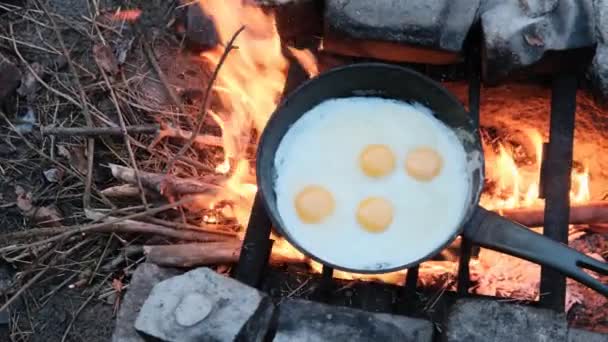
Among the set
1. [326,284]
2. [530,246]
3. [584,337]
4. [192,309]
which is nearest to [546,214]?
[530,246]

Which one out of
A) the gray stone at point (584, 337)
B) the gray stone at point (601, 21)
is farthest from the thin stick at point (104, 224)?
the gray stone at point (601, 21)

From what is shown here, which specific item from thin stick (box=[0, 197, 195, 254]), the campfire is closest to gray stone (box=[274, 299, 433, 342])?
the campfire

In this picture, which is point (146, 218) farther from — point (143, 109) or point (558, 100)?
point (558, 100)

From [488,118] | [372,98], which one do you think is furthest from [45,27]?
[488,118]

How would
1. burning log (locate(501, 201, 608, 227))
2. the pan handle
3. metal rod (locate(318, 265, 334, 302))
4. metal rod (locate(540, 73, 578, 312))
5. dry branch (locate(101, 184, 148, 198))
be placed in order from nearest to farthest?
the pan handle < metal rod (locate(540, 73, 578, 312)) < metal rod (locate(318, 265, 334, 302)) < burning log (locate(501, 201, 608, 227)) < dry branch (locate(101, 184, 148, 198))

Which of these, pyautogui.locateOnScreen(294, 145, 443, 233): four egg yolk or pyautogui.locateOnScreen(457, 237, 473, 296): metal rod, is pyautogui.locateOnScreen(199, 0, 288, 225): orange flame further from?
pyautogui.locateOnScreen(457, 237, 473, 296): metal rod

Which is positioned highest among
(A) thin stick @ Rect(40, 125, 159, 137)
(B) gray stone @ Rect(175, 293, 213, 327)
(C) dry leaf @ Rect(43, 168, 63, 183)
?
(A) thin stick @ Rect(40, 125, 159, 137)
